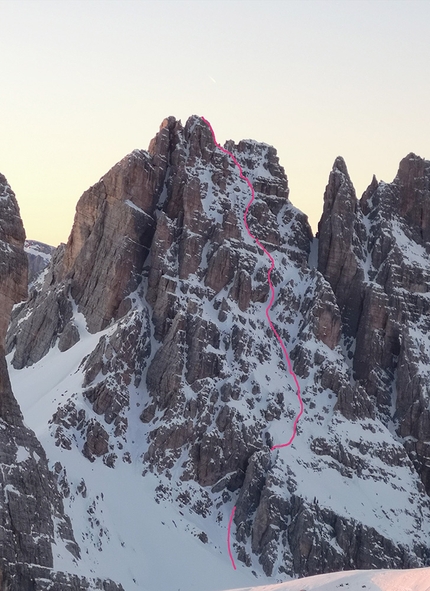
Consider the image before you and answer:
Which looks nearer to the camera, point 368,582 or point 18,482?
point 368,582

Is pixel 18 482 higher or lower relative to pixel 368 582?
higher

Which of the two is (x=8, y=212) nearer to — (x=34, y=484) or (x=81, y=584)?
(x=34, y=484)

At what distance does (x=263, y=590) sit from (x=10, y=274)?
4353cm

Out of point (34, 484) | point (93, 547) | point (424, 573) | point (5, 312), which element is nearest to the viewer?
point (424, 573)

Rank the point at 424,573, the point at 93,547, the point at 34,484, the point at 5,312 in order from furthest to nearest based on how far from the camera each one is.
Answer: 1. the point at 93,547
2. the point at 34,484
3. the point at 5,312
4. the point at 424,573

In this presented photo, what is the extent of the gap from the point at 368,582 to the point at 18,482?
42.3m

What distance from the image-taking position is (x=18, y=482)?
552 ft

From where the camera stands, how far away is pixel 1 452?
16700 centimetres

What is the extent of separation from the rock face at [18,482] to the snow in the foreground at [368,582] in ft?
92.1

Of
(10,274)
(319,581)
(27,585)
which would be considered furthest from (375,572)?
(10,274)

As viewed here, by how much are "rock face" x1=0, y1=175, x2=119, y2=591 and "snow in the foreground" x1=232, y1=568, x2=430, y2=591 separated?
92.1 ft

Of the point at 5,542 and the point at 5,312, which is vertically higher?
the point at 5,312

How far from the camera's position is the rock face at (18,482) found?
16162 centimetres

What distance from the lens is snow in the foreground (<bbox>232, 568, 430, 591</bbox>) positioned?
14862 cm
